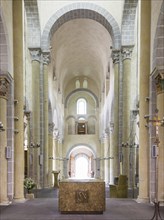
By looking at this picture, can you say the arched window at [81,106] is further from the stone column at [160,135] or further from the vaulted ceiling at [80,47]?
the stone column at [160,135]

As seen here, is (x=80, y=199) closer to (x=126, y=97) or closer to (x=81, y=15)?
(x=126, y=97)

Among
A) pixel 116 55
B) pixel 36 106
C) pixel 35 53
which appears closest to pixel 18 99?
pixel 36 106

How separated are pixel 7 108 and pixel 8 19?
9.73ft

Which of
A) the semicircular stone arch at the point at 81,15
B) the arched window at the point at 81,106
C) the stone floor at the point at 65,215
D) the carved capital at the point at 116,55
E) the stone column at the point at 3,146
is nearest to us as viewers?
the stone floor at the point at 65,215

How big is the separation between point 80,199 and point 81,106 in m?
34.4

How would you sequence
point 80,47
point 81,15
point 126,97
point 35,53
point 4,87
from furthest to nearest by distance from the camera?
point 80,47, point 81,15, point 35,53, point 126,97, point 4,87

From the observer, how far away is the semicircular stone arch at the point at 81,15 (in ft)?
67.8

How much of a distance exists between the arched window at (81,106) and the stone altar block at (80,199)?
3404 cm

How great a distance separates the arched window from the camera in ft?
146

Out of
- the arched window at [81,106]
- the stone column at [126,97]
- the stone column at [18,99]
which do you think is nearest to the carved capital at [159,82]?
the stone column at [18,99]

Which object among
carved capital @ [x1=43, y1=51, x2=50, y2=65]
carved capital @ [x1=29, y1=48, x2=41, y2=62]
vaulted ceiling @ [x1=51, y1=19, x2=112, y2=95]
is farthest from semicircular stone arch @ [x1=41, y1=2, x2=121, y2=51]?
vaulted ceiling @ [x1=51, y1=19, x2=112, y2=95]

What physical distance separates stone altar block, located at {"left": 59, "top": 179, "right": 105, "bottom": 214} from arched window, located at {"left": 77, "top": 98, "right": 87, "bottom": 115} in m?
→ 34.0

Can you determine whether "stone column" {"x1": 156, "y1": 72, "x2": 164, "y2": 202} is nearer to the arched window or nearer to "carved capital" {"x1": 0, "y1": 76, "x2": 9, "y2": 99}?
"carved capital" {"x1": 0, "y1": 76, "x2": 9, "y2": 99}

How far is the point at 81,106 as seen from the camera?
4466cm
